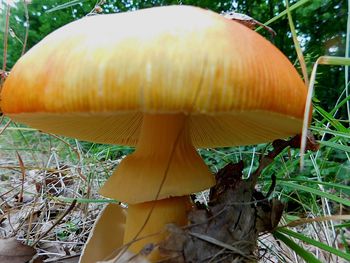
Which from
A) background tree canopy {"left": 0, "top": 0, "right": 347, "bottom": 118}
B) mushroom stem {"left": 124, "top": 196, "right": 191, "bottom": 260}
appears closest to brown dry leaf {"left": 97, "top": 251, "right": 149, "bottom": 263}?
mushroom stem {"left": 124, "top": 196, "right": 191, "bottom": 260}

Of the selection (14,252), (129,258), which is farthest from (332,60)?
(14,252)

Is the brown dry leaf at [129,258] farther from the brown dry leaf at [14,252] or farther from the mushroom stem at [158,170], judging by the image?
the brown dry leaf at [14,252]

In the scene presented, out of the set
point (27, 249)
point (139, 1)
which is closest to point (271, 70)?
point (27, 249)

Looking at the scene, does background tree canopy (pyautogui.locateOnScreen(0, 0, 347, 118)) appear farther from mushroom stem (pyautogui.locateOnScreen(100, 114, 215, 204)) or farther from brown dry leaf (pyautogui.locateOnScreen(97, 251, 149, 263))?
brown dry leaf (pyautogui.locateOnScreen(97, 251, 149, 263))

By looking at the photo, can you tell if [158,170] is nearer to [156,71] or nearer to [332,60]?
[156,71]

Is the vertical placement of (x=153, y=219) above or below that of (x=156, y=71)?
below

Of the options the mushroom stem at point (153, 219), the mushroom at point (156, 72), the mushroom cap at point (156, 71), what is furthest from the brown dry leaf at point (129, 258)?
the mushroom cap at point (156, 71)
